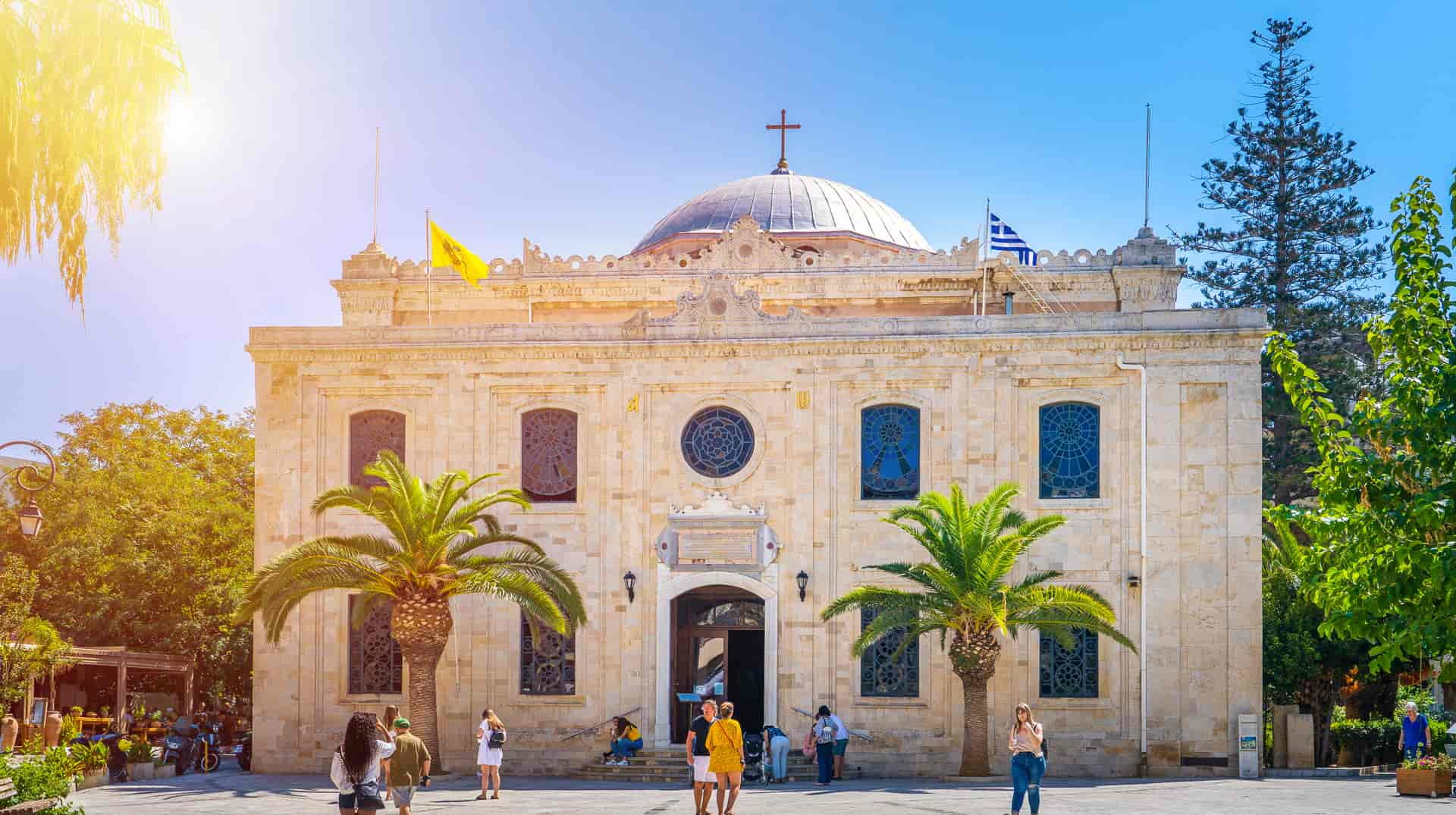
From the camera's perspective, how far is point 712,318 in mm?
28312

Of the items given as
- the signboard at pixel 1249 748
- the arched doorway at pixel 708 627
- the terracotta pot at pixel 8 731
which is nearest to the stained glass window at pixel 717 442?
the arched doorway at pixel 708 627

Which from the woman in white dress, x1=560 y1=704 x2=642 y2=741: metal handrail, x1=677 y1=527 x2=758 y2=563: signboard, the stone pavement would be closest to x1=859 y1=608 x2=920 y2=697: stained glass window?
the stone pavement

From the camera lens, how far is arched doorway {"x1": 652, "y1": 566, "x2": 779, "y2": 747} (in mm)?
27500

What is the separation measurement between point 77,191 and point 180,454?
1253 inches

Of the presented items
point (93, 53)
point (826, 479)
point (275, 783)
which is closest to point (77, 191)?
point (93, 53)

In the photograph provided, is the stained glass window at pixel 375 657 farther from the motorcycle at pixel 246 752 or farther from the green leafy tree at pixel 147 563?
the green leafy tree at pixel 147 563

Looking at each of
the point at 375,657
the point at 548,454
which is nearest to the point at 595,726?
the point at 375,657

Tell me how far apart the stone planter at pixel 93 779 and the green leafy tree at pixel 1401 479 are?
18955mm

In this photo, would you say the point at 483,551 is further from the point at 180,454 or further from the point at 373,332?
the point at 180,454

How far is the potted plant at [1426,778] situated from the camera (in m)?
21.7

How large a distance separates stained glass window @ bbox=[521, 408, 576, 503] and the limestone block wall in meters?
0.27

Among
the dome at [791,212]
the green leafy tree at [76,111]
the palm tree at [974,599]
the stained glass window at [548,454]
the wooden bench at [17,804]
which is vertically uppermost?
the dome at [791,212]

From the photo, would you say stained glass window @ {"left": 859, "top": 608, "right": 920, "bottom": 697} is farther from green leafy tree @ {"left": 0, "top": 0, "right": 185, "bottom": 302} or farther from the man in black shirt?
green leafy tree @ {"left": 0, "top": 0, "right": 185, "bottom": 302}

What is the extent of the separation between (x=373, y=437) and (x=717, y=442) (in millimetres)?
6215
